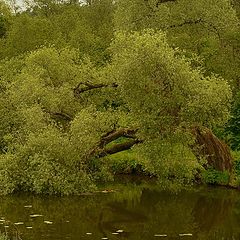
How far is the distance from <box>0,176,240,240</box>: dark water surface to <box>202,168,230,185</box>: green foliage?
3.90 feet

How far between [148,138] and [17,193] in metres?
6.70

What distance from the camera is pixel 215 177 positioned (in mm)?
29188

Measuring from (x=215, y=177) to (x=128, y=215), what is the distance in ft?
28.9

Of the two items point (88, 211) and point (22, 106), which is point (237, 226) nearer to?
point (88, 211)

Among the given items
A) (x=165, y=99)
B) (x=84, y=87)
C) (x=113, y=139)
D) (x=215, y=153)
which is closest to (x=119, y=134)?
(x=113, y=139)

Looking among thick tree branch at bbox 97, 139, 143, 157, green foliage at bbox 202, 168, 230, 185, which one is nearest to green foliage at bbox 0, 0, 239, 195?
thick tree branch at bbox 97, 139, 143, 157

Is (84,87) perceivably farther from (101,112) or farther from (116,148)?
(116,148)

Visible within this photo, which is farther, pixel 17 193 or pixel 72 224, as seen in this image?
pixel 17 193

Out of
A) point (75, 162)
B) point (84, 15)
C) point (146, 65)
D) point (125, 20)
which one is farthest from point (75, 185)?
point (84, 15)

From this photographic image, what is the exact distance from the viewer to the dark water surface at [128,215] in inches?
731

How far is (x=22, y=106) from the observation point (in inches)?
1055

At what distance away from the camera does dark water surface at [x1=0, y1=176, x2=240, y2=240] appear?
60.9 feet

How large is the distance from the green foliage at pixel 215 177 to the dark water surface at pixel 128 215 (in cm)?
119

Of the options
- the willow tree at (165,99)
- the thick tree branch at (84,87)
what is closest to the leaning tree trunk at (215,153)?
the willow tree at (165,99)
